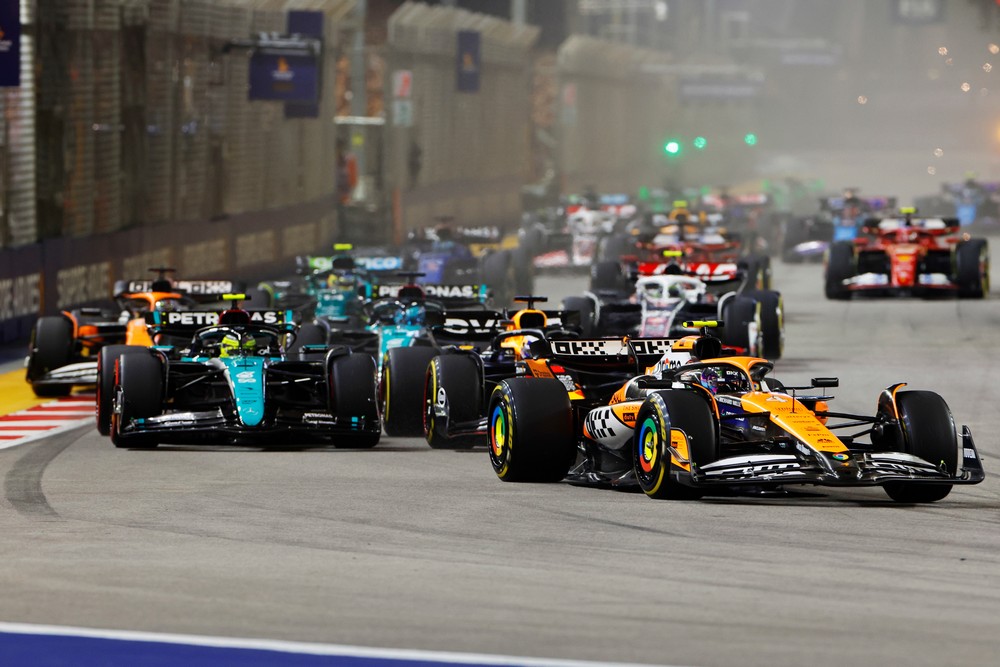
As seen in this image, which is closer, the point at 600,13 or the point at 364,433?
the point at 364,433

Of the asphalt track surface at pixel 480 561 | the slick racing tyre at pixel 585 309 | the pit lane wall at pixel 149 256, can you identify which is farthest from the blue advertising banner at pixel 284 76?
the asphalt track surface at pixel 480 561

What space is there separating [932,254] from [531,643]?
91.0 ft

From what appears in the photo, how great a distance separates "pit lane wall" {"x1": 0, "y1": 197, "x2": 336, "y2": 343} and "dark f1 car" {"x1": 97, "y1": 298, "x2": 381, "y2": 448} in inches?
391

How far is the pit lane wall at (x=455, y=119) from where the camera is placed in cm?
5534

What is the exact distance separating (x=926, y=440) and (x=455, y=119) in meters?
51.5

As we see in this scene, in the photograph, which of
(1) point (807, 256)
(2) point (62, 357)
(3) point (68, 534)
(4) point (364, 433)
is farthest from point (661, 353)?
(1) point (807, 256)

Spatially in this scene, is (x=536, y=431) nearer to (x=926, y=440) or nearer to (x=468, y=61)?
(x=926, y=440)

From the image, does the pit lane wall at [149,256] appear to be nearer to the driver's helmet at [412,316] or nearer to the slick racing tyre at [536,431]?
the driver's helmet at [412,316]

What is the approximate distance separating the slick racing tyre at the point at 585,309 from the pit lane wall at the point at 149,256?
7433mm

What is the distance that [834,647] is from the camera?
28.9ft

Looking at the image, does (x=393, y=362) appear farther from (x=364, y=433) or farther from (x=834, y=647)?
(x=834, y=647)

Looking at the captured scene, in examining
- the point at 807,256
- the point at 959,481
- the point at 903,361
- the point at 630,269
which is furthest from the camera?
the point at 807,256

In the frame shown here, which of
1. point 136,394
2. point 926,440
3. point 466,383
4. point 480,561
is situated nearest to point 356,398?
point 466,383

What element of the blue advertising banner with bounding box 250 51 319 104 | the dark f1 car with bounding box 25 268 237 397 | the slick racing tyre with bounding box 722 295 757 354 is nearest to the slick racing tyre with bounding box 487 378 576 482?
the dark f1 car with bounding box 25 268 237 397
